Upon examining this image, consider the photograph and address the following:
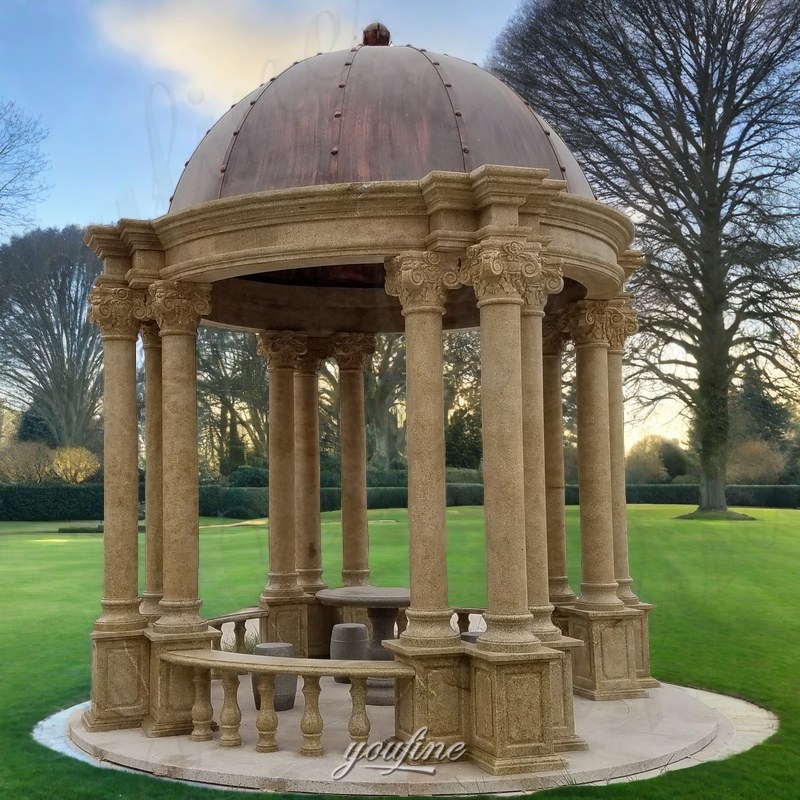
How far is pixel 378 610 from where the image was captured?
1488 centimetres

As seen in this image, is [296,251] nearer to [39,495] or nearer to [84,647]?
[84,647]

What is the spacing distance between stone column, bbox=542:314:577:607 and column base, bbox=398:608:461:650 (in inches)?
175

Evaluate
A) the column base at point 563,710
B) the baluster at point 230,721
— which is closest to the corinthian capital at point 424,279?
the column base at point 563,710

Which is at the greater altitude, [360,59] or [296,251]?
[360,59]

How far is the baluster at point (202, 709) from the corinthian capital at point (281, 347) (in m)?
6.59

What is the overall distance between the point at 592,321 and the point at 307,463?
592 centimetres

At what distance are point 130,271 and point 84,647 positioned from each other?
11.4 metres

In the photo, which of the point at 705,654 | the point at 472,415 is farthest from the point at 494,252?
the point at 472,415

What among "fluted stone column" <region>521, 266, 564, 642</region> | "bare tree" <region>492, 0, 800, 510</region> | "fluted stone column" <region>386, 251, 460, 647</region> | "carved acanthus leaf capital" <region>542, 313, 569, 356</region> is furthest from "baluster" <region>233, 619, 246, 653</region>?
"bare tree" <region>492, 0, 800, 510</region>

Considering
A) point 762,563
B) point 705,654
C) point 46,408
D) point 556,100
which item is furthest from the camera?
point 46,408

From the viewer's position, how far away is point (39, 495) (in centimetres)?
5112

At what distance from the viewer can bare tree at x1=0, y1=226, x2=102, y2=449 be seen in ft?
179

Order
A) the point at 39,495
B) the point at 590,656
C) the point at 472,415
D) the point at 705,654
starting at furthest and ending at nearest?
1. the point at 39,495
2. the point at 472,415
3. the point at 705,654
4. the point at 590,656

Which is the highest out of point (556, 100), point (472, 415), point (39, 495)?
point (556, 100)
